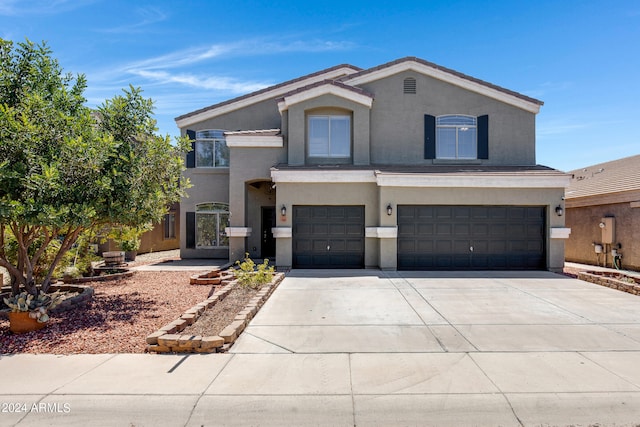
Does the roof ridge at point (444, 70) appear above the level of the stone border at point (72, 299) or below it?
above

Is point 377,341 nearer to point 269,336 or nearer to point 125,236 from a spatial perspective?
point 269,336

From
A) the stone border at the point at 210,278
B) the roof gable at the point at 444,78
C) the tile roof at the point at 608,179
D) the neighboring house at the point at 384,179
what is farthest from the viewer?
the roof gable at the point at 444,78

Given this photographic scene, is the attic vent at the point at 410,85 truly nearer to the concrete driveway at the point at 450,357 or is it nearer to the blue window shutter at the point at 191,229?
the concrete driveway at the point at 450,357

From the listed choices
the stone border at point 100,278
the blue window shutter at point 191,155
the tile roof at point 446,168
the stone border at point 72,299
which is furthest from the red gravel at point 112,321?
the blue window shutter at point 191,155

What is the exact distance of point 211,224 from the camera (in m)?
17.0

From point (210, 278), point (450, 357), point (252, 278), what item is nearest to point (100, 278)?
point (210, 278)

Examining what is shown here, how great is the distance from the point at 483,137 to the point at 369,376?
42.0 feet

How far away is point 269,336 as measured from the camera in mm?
6125

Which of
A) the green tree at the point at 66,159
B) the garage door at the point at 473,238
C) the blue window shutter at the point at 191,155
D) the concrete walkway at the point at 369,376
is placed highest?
the blue window shutter at the point at 191,155

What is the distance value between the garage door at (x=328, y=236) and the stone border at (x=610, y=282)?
6.90 metres

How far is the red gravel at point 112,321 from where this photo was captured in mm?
5637

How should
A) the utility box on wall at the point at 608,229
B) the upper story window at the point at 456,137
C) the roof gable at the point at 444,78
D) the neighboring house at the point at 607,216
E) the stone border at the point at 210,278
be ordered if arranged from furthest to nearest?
1. the upper story window at the point at 456,137
2. the roof gable at the point at 444,78
3. the utility box on wall at the point at 608,229
4. the neighboring house at the point at 607,216
5. the stone border at the point at 210,278

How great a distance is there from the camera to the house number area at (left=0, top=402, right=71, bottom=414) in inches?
153

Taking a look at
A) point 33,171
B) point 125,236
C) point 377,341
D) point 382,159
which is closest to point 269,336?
point 377,341
